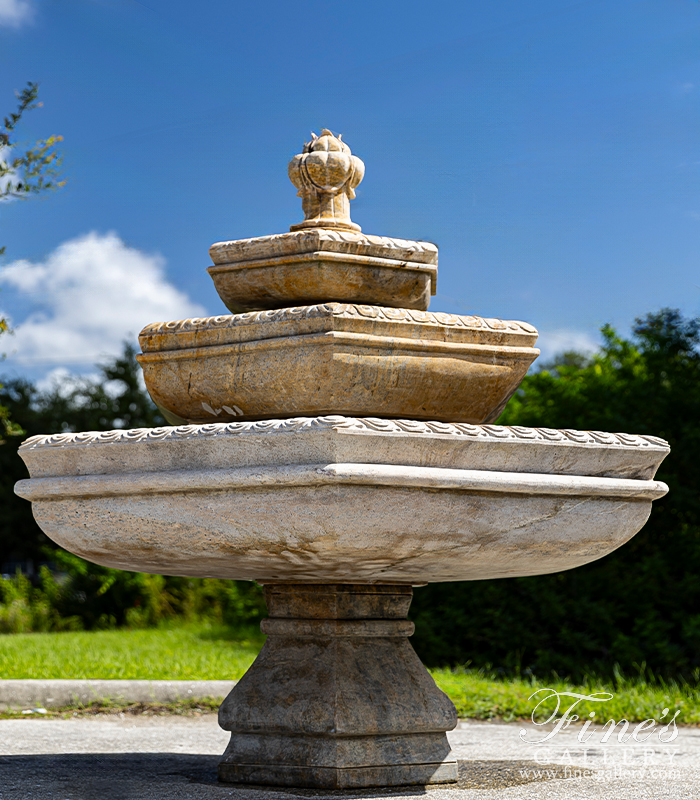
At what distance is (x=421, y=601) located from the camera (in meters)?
8.28

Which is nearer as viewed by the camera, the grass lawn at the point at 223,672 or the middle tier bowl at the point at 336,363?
the middle tier bowl at the point at 336,363

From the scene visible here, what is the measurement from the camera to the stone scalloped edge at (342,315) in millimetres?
3215

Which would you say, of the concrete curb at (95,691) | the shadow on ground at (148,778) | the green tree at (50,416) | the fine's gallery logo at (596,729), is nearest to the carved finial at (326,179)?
the shadow on ground at (148,778)

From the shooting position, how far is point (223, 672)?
6.78m

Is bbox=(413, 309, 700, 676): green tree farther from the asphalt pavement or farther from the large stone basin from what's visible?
the large stone basin

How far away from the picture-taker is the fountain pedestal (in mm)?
3314

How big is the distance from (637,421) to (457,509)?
17.7ft

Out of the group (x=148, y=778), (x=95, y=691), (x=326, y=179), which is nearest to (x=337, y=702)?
(x=148, y=778)

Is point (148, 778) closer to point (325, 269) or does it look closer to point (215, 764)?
point (215, 764)

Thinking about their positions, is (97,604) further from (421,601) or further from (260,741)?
(260,741)

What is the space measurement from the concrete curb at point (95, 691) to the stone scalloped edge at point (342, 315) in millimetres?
3067

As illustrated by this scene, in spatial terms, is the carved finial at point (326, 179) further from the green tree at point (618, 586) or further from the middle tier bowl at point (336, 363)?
the green tree at point (618, 586)

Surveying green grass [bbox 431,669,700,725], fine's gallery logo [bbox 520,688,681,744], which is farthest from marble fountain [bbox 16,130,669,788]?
green grass [bbox 431,669,700,725]

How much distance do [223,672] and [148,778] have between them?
10.7 ft
